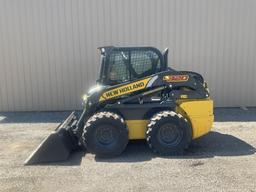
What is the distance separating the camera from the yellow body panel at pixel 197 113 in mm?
7656

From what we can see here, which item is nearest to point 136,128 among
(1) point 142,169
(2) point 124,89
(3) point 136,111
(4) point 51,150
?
(3) point 136,111

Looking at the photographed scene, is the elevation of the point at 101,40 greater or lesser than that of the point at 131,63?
greater

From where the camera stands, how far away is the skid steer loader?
739 cm

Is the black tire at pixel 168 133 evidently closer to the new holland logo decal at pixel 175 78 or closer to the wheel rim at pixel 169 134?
the wheel rim at pixel 169 134

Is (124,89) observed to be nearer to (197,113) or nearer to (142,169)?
(197,113)

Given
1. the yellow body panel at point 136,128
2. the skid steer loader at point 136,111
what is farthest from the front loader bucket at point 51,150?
the yellow body panel at point 136,128

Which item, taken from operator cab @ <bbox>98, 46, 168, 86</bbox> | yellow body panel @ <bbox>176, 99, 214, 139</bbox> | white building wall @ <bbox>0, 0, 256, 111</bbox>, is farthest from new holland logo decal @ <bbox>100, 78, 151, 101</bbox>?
white building wall @ <bbox>0, 0, 256, 111</bbox>

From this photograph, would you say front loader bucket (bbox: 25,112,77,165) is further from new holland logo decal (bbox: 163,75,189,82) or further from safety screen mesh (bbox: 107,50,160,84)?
new holland logo decal (bbox: 163,75,189,82)

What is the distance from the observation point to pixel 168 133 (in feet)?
24.6

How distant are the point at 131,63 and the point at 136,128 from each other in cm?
130

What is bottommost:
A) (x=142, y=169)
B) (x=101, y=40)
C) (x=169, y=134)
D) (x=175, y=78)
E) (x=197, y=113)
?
(x=142, y=169)

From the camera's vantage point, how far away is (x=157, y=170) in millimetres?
6695

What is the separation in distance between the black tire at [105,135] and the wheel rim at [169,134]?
66 cm

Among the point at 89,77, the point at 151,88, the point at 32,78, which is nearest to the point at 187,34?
the point at 89,77
